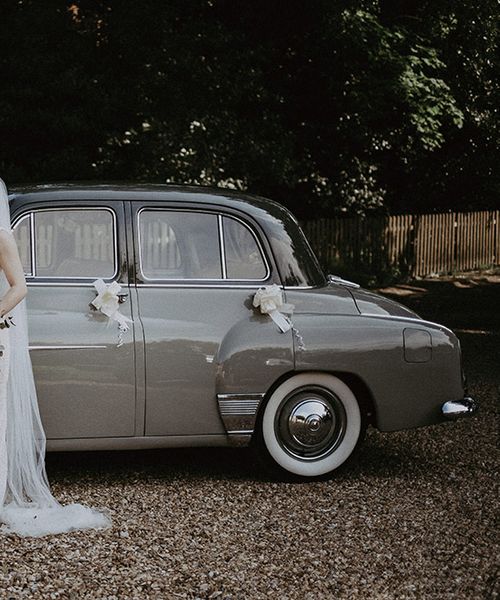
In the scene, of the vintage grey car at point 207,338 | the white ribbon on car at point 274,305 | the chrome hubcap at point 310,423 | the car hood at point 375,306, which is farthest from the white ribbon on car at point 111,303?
the car hood at point 375,306

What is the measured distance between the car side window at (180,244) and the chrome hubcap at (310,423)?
34.1 inches

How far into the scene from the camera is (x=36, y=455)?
18.8 ft

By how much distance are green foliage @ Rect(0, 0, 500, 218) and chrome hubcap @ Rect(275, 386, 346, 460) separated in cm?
1025

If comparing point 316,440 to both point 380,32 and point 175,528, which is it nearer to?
point 175,528

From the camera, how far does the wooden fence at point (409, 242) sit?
20453 millimetres

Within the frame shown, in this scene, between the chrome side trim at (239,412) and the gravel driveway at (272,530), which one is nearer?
the gravel driveway at (272,530)

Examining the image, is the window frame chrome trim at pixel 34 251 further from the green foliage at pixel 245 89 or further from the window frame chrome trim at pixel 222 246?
the green foliage at pixel 245 89

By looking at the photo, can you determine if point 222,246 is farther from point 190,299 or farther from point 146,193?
point 146,193

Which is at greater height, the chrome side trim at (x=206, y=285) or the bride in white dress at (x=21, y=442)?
the chrome side trim at (x=206, y=285)

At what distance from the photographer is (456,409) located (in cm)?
636

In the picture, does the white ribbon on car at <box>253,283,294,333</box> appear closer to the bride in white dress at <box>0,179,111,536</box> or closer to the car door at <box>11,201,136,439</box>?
the car door at <box>11,201,136,439</box>

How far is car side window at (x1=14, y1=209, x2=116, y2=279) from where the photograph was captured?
5.98 metres

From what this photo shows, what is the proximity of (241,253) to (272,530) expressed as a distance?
1722 mm

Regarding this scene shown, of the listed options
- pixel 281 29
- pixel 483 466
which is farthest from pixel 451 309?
pixel 483 466
